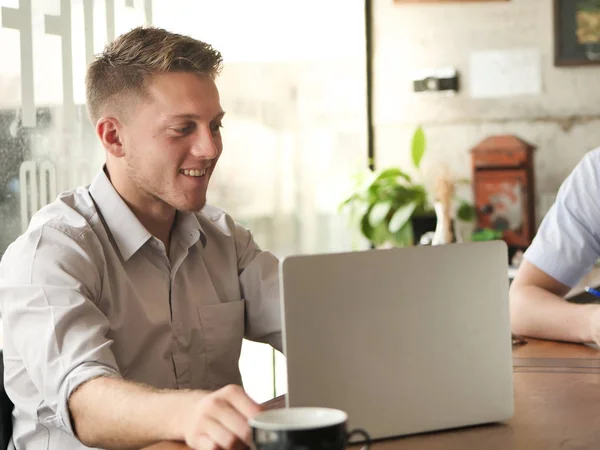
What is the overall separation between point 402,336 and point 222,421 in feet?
0.87

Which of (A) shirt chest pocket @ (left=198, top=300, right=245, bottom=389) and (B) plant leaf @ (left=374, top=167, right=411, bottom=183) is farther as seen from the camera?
(B) plant leaf @ (left=374, top=167, right=411, bottom=183)

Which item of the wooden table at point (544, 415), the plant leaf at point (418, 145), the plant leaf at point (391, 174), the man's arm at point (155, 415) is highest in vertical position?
the plant leaf at point (418, 145)

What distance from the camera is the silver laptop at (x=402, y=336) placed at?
107 centimetres

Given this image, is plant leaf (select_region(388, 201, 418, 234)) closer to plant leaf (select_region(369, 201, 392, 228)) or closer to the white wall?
plant leaf (select_region(369, 201, 392, 228))

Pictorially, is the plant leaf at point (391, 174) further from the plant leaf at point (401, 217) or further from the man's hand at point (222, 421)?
the man's hand at point (222, 421)

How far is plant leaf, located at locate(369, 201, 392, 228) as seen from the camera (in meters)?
4.66

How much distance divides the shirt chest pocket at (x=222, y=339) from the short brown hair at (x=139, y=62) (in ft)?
1.55

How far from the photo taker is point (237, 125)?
14.4 ft

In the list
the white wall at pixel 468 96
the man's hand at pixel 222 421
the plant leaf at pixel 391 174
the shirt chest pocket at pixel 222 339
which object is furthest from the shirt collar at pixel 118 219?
the white wall at pixel 468 96

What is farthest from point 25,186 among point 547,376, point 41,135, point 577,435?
point 577,435

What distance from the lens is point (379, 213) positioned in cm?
468

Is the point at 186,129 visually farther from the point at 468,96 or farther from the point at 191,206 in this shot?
the point at 468,96

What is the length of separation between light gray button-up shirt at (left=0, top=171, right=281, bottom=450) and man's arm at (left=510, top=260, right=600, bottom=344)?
1.84ft

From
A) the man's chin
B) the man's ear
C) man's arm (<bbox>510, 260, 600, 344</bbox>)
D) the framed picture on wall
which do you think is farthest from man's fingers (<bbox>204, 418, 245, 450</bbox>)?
the framed picture on wall
